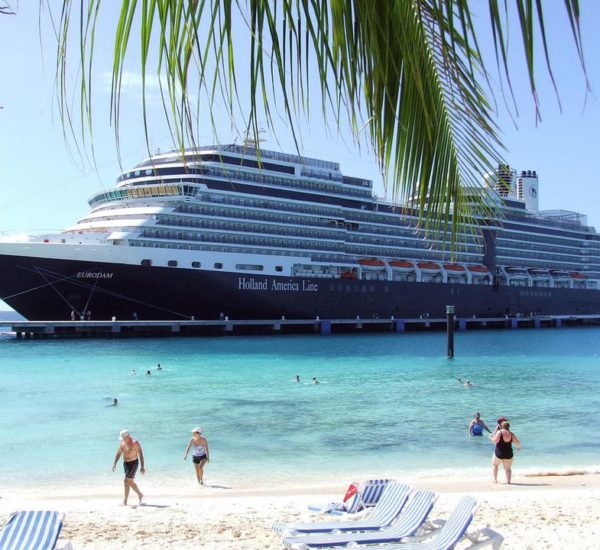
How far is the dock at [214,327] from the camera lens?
45.3 metres

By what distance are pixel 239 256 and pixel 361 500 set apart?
121 feet

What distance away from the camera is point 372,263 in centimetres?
5262

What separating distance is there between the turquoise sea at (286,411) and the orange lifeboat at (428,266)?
17.6m

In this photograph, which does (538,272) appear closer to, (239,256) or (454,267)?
(454,267)

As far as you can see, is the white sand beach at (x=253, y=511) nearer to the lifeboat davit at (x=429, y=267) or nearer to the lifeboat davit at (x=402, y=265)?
the lifeboat davit at (x=402, y=265)

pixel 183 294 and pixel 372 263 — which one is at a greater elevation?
pixel 372 263

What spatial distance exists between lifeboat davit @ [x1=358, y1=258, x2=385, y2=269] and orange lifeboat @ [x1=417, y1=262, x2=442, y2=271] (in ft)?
14.5

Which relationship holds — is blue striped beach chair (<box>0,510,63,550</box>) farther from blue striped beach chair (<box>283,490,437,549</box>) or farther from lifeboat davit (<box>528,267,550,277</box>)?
lifeboat davit (<box>528,267,550,277</box>)

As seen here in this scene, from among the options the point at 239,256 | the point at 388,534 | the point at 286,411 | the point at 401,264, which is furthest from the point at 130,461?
the point at 401,264

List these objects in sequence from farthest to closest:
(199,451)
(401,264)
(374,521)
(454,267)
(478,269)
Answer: (478,269) → (454,267) → (401,264) → (199,451) → (374,521)

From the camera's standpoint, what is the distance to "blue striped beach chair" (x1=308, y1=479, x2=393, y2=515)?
8.42m

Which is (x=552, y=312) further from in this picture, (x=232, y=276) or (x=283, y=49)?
(x=283, y=49)

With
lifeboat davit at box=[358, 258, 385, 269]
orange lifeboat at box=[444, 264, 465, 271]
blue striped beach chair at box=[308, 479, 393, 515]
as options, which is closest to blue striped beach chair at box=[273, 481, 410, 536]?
blue striped beach chair at box=[308, 479, 393, 515]

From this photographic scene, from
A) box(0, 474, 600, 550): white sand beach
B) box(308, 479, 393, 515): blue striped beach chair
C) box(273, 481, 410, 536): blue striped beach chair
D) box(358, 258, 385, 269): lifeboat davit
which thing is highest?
box(358, 258, 385, 269): lifeboat davit
